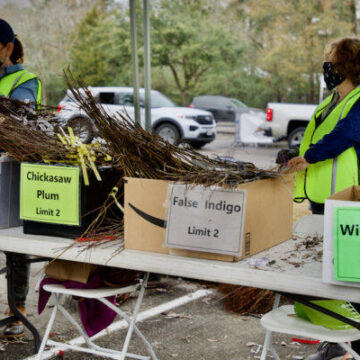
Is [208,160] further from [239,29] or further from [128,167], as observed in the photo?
[239,29]

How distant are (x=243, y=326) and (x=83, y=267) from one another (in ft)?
4.81

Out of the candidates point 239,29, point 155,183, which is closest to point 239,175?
point 155,183

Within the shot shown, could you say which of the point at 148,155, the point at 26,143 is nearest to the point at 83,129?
the point at 26,143

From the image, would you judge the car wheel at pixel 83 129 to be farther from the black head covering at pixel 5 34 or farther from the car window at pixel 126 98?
the car window at pixel 126 98

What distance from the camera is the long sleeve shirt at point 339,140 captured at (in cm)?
279

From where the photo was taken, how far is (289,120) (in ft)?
46.5

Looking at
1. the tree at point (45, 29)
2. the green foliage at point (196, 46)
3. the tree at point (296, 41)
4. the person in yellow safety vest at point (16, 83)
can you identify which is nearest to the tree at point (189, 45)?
the green foliage at point (196, 46)

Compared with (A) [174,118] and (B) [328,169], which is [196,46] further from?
(B) [328,169]

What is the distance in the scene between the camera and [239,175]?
217cm

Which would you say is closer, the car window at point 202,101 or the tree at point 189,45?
the car window at point 202,101

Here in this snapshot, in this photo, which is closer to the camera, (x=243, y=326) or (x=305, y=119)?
(x=243, y=326)

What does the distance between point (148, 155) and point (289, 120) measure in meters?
12.3

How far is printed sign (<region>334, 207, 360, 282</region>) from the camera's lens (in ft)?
5.98

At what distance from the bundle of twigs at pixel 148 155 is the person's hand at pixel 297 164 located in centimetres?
18
